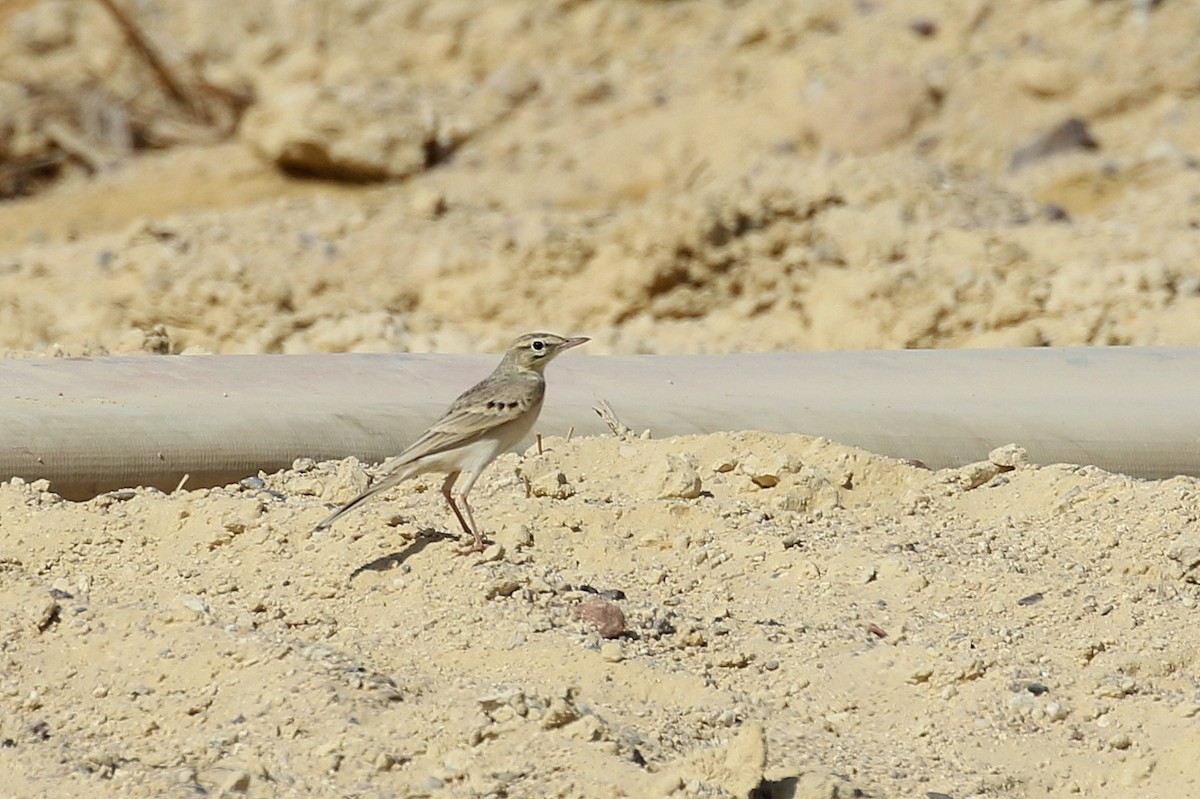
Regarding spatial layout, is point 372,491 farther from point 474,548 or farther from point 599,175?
point 599,175

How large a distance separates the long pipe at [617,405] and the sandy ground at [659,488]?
0.13m

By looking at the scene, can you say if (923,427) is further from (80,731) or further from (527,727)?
(80,731)

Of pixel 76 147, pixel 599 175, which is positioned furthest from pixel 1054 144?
pixel 76 147

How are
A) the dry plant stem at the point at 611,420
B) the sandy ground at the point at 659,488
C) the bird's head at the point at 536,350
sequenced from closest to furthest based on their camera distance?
the sandy ground at the point at 659,488 < the bird's head at the point at 536,350 < the dry plant stem at the point at 611,420

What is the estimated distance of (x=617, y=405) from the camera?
573 centimetres

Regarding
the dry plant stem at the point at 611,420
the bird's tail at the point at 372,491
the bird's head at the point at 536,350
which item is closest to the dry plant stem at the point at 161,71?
the dry plant stem at the point at 611,420

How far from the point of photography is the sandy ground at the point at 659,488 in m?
3.89

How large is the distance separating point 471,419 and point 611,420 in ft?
3.39

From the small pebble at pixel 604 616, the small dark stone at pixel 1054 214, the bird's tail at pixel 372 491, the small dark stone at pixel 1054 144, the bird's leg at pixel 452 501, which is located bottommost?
the small pebble at pixel 604 616

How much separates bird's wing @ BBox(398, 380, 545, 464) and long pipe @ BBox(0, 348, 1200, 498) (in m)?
0.67

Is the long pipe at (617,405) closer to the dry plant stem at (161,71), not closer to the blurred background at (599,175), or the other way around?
the blurred background at (599,175)

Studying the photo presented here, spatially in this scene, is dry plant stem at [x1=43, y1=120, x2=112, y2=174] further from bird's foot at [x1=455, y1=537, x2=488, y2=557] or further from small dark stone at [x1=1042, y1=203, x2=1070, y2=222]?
bird's foot at [x1=455, y1=537, x2=488, y2=557]

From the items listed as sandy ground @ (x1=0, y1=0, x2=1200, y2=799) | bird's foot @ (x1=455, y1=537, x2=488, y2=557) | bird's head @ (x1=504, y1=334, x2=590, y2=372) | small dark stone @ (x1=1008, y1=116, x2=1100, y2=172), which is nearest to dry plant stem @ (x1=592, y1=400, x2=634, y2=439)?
sandy ground @ (x1=0, y1=0, x2=1200, y2=799)

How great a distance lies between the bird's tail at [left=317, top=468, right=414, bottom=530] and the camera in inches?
175
